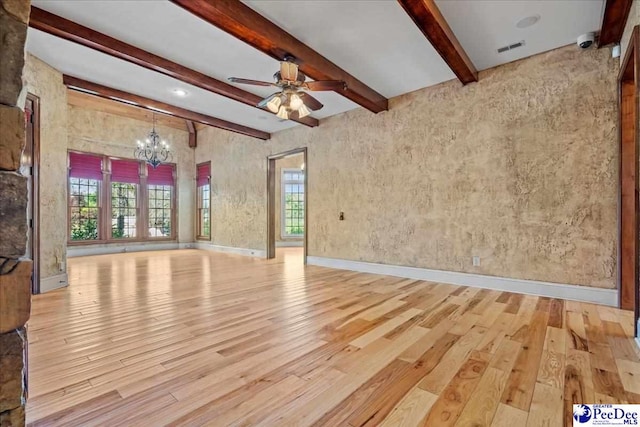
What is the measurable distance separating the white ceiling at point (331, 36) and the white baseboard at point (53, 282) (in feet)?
9.75

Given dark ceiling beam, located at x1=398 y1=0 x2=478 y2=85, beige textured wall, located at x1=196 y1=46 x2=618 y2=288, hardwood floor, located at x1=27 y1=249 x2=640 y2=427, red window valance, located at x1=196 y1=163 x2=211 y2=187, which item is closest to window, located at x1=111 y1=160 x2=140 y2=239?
red window valance, located at x1=196 y1=163 x2=211 y2=187

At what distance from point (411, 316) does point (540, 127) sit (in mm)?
2930

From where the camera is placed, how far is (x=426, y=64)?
4086 mm

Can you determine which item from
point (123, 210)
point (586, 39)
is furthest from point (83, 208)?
point (586, 39)

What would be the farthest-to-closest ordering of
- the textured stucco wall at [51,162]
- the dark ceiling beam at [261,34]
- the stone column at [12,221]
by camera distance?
1. the textured stucco wall at [51,162]
2. the dark ceiling beam at [261,34]
3. the stone column at [12,221]

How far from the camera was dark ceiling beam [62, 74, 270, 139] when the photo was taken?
180 inches

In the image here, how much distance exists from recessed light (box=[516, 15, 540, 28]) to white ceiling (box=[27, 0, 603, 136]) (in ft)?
0.16

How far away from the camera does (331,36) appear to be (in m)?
3.43

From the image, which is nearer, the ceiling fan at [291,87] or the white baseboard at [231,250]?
the ceiling fan at [291,87]

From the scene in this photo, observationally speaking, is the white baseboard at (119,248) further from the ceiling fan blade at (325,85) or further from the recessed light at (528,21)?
the recessed light at (528,21)

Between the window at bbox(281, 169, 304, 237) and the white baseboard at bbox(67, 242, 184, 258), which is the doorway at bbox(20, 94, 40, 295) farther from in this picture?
the window at bbox(281, 169, 304, 237)

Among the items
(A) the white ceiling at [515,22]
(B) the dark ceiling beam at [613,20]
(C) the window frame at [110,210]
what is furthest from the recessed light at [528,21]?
(C) the window frame at [110,210]

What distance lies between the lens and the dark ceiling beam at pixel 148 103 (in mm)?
4574

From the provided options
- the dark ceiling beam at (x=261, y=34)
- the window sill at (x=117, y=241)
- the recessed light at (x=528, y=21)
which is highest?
the recessed light at (x=528, y=21)
